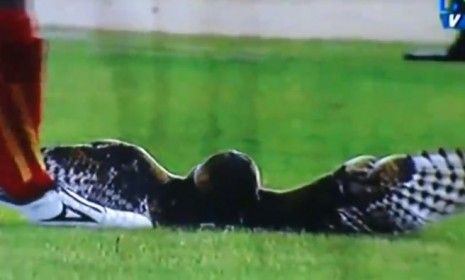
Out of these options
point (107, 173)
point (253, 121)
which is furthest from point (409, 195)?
point (107, 173)

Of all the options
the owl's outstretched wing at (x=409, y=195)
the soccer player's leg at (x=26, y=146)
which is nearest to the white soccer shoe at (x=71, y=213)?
the soccer player's leg at (x=26, y=146)

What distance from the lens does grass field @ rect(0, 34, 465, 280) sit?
471 cm

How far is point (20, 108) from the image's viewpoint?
4.80 metres

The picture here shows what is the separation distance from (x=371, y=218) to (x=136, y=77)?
2.38 ft

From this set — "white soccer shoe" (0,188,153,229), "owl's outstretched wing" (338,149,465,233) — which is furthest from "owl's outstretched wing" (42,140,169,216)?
"owl's outstretched wing" (338,149,465,233)

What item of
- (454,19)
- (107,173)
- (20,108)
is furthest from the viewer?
(107,173)

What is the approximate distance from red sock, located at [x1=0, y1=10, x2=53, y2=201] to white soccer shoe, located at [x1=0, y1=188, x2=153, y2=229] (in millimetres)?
27

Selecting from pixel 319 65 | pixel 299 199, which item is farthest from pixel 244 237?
pixel 319 65

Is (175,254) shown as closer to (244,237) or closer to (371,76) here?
(244,237)

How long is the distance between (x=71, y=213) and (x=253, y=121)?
557 mm

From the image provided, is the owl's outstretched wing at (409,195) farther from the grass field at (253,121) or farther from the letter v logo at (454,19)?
the letter v logo at (454,19)

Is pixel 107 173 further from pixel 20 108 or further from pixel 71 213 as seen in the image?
pixel 20 108

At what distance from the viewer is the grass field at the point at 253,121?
15.5 ft

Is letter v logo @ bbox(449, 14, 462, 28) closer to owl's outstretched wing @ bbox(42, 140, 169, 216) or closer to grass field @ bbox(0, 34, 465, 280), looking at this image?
grass field @ bbox(0, 34, 465, 280)
